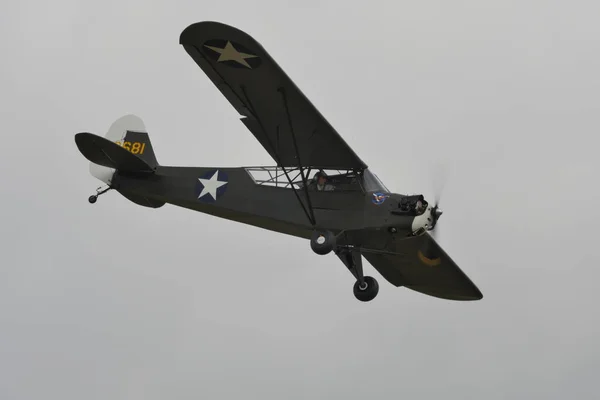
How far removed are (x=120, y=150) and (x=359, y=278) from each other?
5437 mm

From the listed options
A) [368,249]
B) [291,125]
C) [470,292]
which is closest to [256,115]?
[291,125]

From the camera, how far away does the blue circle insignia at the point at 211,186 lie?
1969 centimetres

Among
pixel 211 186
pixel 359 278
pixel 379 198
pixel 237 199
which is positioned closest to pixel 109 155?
pixel 211 186

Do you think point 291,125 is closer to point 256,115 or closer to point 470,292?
point 256,115

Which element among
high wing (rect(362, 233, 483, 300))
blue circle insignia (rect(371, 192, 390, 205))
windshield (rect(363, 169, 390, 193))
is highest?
windshield (rect(363, 169, 390, 193))

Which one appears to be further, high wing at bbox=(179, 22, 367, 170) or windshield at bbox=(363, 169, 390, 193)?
windshield at bbox=(363, 169, 390, 193)

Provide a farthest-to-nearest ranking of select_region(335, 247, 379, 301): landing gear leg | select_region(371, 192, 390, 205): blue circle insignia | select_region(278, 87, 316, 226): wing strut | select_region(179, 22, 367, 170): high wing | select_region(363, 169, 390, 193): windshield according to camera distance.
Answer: select_region(335, 247, 379, 301): landing gear leg, select_region(363, 169, 390, 193): windshield, select_region(371, 192, 390, 205): blue circle insignia, select_region(278, 87, 316, 226): wing strut, select_region(179, 22, 367, 170): high wing

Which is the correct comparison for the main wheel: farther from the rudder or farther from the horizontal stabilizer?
the rudder

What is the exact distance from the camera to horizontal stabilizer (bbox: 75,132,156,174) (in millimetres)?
19703

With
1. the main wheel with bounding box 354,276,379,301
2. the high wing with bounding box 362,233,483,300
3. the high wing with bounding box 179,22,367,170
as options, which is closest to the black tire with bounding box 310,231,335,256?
the high wing with bounding box 179,22,367,170

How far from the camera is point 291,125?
18078 millimetres

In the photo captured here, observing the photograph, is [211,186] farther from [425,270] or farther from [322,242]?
[425,270]

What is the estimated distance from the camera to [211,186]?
780 inches

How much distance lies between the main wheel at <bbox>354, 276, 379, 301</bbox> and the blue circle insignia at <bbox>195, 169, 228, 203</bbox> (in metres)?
3.25
